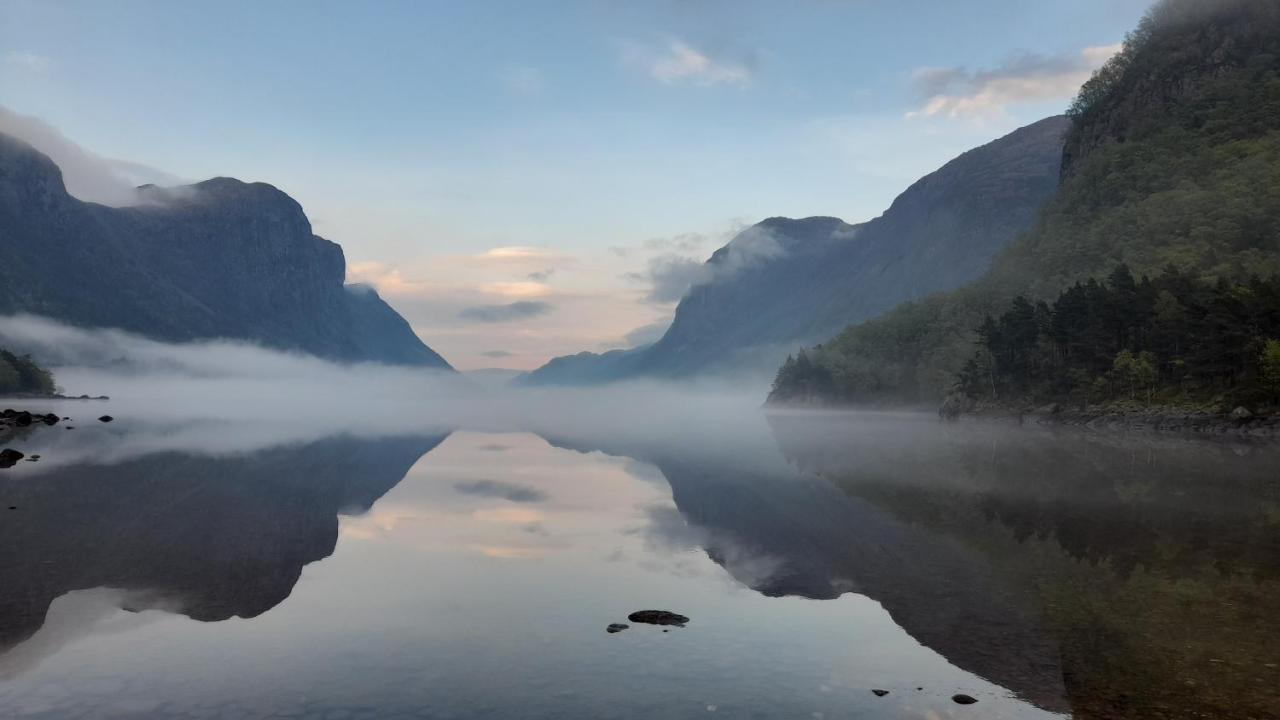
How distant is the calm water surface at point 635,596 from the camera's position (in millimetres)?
18984

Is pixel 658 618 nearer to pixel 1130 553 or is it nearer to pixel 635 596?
pixel 635 596

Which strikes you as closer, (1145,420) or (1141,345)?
(1145,420)

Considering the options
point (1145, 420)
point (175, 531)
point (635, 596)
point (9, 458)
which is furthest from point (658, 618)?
point (1145, 420)

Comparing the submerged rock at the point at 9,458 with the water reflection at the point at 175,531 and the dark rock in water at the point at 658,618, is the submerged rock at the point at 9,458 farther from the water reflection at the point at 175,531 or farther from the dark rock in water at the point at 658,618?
the dark rock in water at the point at 658,618

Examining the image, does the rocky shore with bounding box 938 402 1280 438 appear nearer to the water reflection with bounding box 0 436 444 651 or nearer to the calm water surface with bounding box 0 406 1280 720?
the calm water surface with bounding box 0 406 1280 720

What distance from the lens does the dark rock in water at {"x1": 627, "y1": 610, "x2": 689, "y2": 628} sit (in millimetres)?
25266

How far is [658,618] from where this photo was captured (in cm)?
2552

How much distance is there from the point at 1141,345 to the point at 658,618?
141 m

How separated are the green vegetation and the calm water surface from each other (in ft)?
189

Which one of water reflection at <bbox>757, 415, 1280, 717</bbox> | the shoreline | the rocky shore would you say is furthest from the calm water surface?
the rocky shore

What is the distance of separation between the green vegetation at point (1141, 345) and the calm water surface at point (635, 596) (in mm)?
57520

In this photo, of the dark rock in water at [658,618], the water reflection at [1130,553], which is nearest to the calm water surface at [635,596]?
the water reflection at [1130,553]

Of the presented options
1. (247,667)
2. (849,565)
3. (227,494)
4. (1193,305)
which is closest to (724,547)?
(849,565)

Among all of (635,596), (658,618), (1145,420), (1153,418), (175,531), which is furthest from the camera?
(1145,420)
